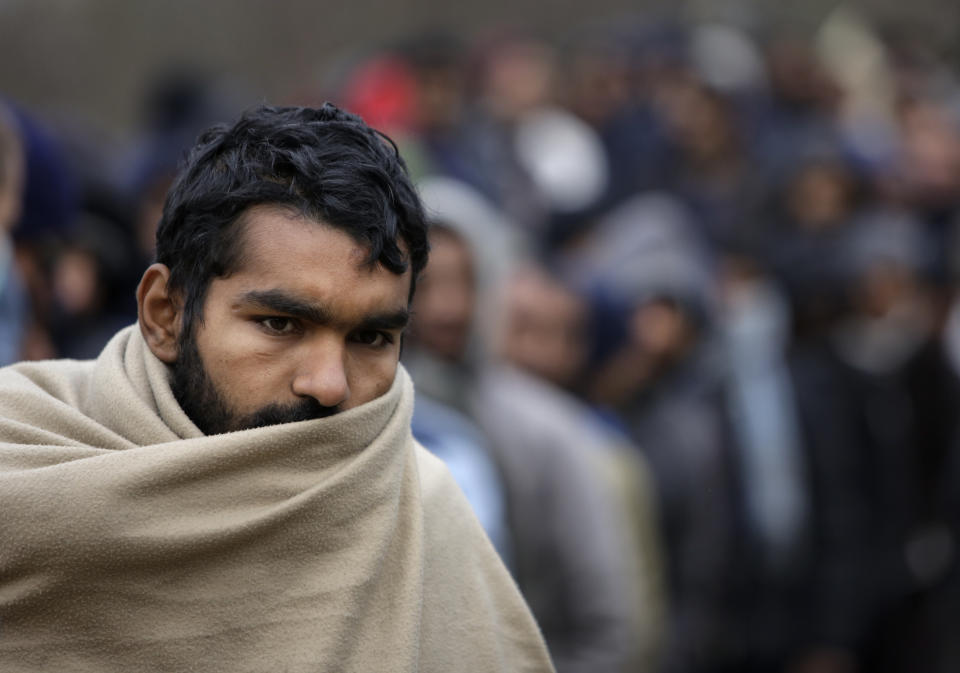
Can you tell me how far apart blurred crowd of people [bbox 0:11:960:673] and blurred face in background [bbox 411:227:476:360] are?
0.01 m

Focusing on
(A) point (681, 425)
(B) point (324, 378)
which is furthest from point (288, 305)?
(A) point (681, 425)

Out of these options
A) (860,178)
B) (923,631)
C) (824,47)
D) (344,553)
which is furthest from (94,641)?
(824,47)

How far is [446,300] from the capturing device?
5281 mm

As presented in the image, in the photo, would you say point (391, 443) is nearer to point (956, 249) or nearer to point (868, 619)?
point (868, 619)

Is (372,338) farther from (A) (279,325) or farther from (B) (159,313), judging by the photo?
(B) (159,313)

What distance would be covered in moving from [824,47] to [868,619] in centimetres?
1084

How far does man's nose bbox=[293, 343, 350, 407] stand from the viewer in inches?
100

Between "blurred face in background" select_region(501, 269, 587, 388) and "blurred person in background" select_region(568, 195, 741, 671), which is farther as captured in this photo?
"blurred person in background" select_region(568, 195, 741, 671)

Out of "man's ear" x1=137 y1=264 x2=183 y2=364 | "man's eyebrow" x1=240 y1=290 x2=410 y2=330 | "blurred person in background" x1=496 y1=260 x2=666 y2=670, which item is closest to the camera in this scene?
"man's eyebrow" x1=240 y1=290 x2=410 y2=330

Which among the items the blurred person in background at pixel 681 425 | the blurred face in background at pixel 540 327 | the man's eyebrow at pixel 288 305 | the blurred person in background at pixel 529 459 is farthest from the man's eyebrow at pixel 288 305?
the blurred person in background at pixel 681 425

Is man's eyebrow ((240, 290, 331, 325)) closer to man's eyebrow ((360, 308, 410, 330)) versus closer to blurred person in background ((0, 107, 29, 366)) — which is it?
man's eyebrow ((360, 308, 410, 330))

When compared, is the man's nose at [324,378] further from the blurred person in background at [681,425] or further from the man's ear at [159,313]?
the blurred person in background at [681,425]

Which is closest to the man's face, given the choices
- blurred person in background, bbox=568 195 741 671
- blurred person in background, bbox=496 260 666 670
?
blurred person in background, bbox=496 260 666 670

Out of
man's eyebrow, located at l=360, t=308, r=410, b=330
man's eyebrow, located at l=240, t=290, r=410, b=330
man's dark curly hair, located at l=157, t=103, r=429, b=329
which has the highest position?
man's dark curly hair, located at l=157, t=103, r=429, b=329
